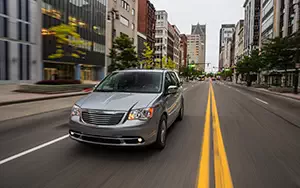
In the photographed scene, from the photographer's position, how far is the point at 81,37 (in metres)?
40.8

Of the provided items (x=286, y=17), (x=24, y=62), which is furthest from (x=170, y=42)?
(x=24, y=62)

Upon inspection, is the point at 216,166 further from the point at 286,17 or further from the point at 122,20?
the point at 286,17

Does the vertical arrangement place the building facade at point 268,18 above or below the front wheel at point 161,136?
above

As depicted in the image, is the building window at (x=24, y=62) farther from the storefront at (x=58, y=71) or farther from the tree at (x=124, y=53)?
the tree at (x=124, y=53)

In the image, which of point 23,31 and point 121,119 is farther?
point 23,31

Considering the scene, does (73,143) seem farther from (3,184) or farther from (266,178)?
(266,178)

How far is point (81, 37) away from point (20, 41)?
44.1ft

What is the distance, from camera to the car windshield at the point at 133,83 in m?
5.26

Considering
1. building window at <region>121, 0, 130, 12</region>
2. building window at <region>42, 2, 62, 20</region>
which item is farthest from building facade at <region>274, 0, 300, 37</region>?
building window at <region>42, 2, 62, 20</region>

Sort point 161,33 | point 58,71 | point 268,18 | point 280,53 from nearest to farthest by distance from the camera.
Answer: point 280,53 → point 58,71 → point 268,18 → point 161,33

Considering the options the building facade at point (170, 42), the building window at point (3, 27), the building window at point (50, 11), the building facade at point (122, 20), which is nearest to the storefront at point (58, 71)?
the building window at point (50, 11)

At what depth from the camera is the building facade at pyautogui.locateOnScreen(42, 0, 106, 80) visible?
109 feet

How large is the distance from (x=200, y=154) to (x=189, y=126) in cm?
257

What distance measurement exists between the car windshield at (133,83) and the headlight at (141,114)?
3.19 feet
